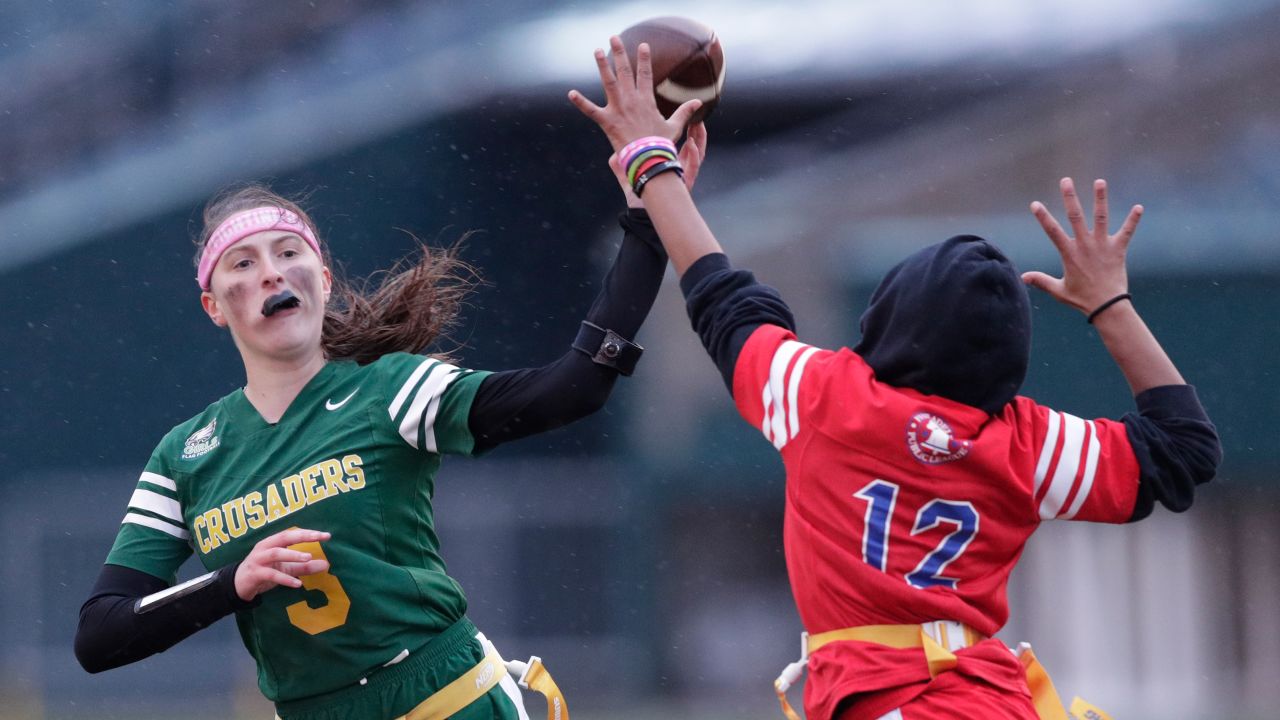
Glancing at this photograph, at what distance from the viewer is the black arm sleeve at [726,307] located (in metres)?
2.58

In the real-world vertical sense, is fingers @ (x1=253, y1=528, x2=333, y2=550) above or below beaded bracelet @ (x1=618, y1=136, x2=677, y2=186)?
below

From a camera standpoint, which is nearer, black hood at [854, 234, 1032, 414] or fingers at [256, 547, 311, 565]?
black hood at [854, 234, 1032, 414]

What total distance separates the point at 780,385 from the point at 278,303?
1108mm

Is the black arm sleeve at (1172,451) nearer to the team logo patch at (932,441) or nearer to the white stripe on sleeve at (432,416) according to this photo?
the team logo patch at (932,441)

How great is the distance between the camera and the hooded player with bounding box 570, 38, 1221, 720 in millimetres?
2404

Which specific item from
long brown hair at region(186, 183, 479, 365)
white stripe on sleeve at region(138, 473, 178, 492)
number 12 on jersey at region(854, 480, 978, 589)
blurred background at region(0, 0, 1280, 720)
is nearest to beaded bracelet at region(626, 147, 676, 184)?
long brown hair at region(186, 183, 479, 365)

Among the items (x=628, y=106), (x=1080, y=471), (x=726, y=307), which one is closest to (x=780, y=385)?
(x=726, y=307)

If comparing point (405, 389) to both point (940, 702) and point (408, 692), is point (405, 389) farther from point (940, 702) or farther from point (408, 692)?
point (940, 702)

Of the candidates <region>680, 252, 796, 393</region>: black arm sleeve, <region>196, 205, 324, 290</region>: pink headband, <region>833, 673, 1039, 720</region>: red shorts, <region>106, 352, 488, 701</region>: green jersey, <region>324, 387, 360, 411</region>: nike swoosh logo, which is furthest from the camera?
<region>196, 205, 324, 290</region>: pink headband

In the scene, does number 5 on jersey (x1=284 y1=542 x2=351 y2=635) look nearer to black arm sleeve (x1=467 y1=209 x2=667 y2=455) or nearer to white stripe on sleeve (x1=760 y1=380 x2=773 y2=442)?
black arm sleeve (x1=467 y1=209 x2=667 y2=455)

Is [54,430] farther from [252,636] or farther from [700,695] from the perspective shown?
[252,636]

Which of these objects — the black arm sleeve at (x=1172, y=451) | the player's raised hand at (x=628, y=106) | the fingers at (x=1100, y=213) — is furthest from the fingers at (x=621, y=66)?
the black arm sleeve at (x=1172, y=451)

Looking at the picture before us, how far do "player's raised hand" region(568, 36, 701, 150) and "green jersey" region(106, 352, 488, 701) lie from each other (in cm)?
56

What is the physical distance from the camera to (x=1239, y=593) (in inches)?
428
